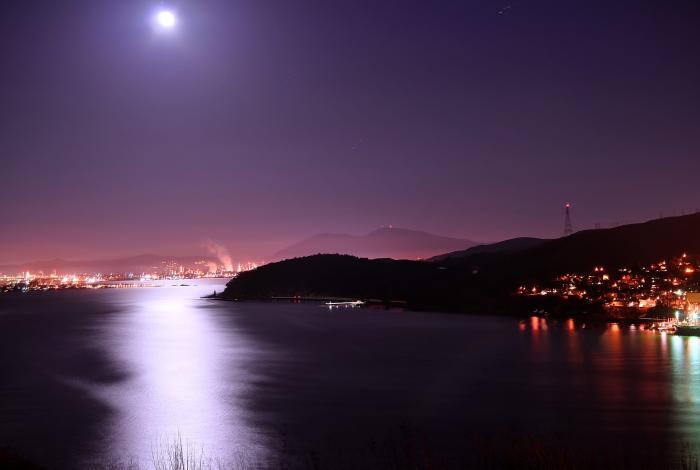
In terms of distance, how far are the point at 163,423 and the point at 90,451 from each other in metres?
A: 3.06

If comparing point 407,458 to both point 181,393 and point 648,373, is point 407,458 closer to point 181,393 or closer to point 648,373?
point 181,393

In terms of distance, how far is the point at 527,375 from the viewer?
77.8ft

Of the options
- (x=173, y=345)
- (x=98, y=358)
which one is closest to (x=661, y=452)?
(x=98, y=358)

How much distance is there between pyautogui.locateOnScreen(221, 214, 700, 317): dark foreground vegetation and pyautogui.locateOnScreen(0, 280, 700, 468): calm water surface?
79.1 feet

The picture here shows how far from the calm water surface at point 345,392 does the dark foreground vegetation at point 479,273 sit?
24.1m

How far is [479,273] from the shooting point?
8656 centimetres

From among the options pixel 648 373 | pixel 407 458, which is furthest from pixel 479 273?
pixel 407 458

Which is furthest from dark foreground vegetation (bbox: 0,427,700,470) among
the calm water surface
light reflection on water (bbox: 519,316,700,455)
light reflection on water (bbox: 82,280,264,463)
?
light reflection on water (bbox: 519,316,700,455)

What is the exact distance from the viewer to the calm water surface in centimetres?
1417

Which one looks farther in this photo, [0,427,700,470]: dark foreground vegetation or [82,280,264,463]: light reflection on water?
[82,280,264,463]: light reflection on water

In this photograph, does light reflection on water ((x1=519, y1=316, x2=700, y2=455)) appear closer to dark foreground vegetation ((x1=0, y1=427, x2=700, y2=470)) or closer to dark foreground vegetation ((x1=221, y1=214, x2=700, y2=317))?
dark foreground vegetation ((x1=0, y1=427, x2=700, y2=470))

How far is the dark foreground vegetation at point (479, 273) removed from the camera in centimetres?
6756

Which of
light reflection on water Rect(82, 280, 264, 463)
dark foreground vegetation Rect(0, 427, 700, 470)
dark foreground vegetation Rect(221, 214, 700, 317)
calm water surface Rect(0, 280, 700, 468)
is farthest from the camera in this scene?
dark foreground vegetation Rect(221, 214, 700, 317)

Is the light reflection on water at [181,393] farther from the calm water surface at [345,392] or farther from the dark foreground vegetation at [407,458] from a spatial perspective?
the dark foreground vegetation at [407,458]
